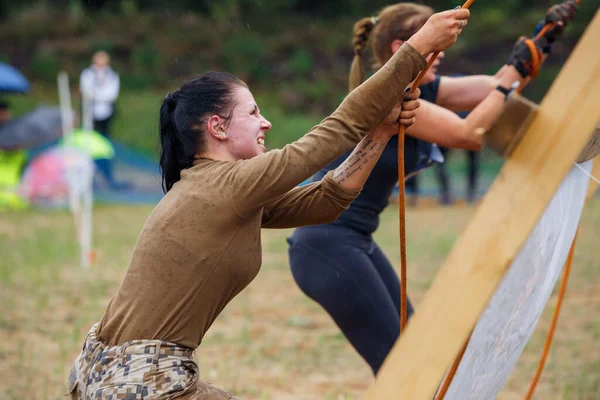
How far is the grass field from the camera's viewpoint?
14.9 ft

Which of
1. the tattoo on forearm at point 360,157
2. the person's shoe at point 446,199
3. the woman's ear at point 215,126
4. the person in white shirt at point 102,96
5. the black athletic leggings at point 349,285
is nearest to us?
the woman's ear at point 215,126

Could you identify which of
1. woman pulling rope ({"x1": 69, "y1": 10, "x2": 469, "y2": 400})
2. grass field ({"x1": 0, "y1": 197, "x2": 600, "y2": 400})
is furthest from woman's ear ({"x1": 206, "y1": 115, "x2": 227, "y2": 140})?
grass field ({"x1": 0, "y1": 197, "x2": 600, "y2": 400})

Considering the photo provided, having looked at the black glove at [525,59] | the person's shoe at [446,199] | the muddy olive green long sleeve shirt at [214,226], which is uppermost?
the black glove at [525,59]

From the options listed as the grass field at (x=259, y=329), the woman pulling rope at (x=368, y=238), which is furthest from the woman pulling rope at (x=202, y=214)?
the grass field at (x=259, y=329)

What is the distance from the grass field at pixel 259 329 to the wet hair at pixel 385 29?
204cm

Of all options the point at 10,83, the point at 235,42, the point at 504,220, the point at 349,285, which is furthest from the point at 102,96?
the point at 504,220

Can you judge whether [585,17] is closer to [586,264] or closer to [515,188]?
[586,264]

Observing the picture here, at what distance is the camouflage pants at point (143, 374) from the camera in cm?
200

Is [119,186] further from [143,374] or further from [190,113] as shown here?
[143,374]

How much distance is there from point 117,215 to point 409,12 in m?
9.40

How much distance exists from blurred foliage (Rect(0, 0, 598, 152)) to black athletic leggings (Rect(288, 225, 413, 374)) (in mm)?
17357

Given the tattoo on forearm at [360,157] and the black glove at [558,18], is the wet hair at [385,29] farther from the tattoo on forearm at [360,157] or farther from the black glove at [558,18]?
the tattoo on forearm at [360,157]

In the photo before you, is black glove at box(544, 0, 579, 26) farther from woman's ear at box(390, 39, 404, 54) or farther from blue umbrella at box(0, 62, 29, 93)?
blue umbrella at box(0, 62, 29, 93)

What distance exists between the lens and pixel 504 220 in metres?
1.44
